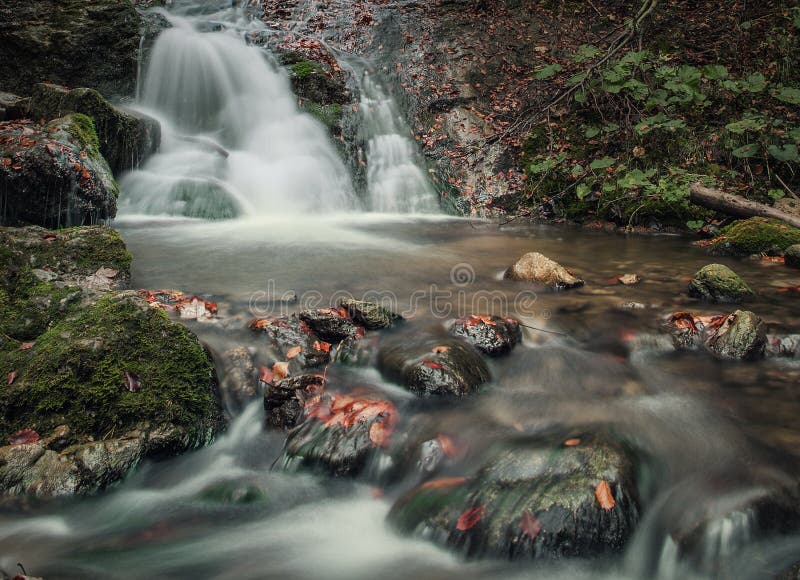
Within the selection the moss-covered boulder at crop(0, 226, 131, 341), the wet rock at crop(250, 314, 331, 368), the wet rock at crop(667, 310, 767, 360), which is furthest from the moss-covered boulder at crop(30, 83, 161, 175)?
the wet rock at crop(667, 310, 767, 360)

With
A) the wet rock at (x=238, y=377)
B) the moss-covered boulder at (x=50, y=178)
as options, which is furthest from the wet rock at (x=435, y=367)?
the moss-covered boulder at (x=50, y=178)

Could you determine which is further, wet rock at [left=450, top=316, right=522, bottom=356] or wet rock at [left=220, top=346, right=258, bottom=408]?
wet rock at [left=450, top=316, right=522, bottom=356]

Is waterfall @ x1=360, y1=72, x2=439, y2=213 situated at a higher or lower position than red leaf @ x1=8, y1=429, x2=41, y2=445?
higher

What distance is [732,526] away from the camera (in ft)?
7.42

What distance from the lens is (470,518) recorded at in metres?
2.36

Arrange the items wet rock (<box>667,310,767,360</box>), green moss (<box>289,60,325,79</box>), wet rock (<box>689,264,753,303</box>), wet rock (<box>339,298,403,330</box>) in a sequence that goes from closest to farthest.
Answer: wet rock (<box>667,310,767,360</box>), wet rock (<box>339,298,403,330</box>), wet rock (<box>689,264,753,303</box>), green moss (<box>289,60,325,79</box>)

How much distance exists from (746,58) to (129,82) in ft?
41.1

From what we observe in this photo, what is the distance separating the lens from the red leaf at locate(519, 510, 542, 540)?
2.22 meters

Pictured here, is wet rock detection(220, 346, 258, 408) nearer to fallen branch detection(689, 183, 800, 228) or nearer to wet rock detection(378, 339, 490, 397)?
wet rock detection(378, 339, 490, 397)

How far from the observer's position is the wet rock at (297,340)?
3.64 metres

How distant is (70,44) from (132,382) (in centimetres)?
1062

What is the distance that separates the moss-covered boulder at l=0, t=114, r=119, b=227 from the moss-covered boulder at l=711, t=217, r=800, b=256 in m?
8.04

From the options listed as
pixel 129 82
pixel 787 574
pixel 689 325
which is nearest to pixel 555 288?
pixel 689 325

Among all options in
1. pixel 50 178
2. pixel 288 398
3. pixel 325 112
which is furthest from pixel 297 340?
pixel 325 112
